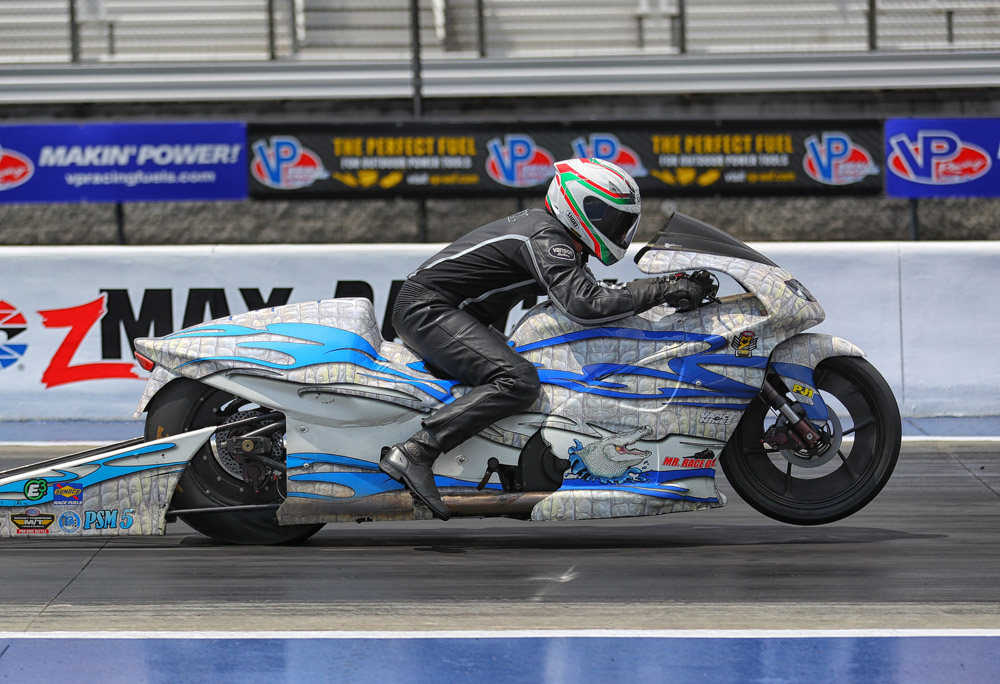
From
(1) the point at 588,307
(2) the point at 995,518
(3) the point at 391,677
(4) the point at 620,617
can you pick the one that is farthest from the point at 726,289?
(3) the point at 391,677

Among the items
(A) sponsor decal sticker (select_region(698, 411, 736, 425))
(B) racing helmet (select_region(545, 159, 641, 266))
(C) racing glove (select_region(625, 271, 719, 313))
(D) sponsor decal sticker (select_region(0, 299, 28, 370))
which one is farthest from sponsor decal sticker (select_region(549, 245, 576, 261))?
(D) sponsor decal sticker (select_region(0, 299, 28, 370))

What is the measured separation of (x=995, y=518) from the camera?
6.90 m

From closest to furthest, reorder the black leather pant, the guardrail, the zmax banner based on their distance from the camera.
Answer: the black leather pant
the zmax banner
the guardrail

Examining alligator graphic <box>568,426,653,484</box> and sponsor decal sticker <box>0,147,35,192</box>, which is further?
sponsor decal sticker <box>0,147,35,192</box>

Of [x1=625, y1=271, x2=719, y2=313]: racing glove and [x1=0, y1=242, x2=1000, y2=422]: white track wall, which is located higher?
[x1=625, y1=271, x2=719, y2=313]: racing glove

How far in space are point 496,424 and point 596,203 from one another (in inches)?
43.8

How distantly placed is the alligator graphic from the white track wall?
14.3 feet

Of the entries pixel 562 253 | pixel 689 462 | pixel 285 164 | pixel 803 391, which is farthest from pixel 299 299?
pixel 803 391

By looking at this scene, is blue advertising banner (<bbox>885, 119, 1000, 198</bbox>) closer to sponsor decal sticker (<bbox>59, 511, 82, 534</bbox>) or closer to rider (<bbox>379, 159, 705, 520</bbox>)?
rider (<bbox>379, 159, 705, 520</bbox>)

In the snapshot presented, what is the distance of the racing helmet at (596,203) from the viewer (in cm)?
609

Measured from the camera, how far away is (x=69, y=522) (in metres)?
6.16

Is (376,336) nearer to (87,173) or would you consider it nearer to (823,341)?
(823,341)

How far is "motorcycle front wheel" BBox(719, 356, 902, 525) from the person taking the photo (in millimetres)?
6270

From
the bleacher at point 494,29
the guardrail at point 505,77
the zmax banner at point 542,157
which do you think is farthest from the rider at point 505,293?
the bleacher at point 494,29
